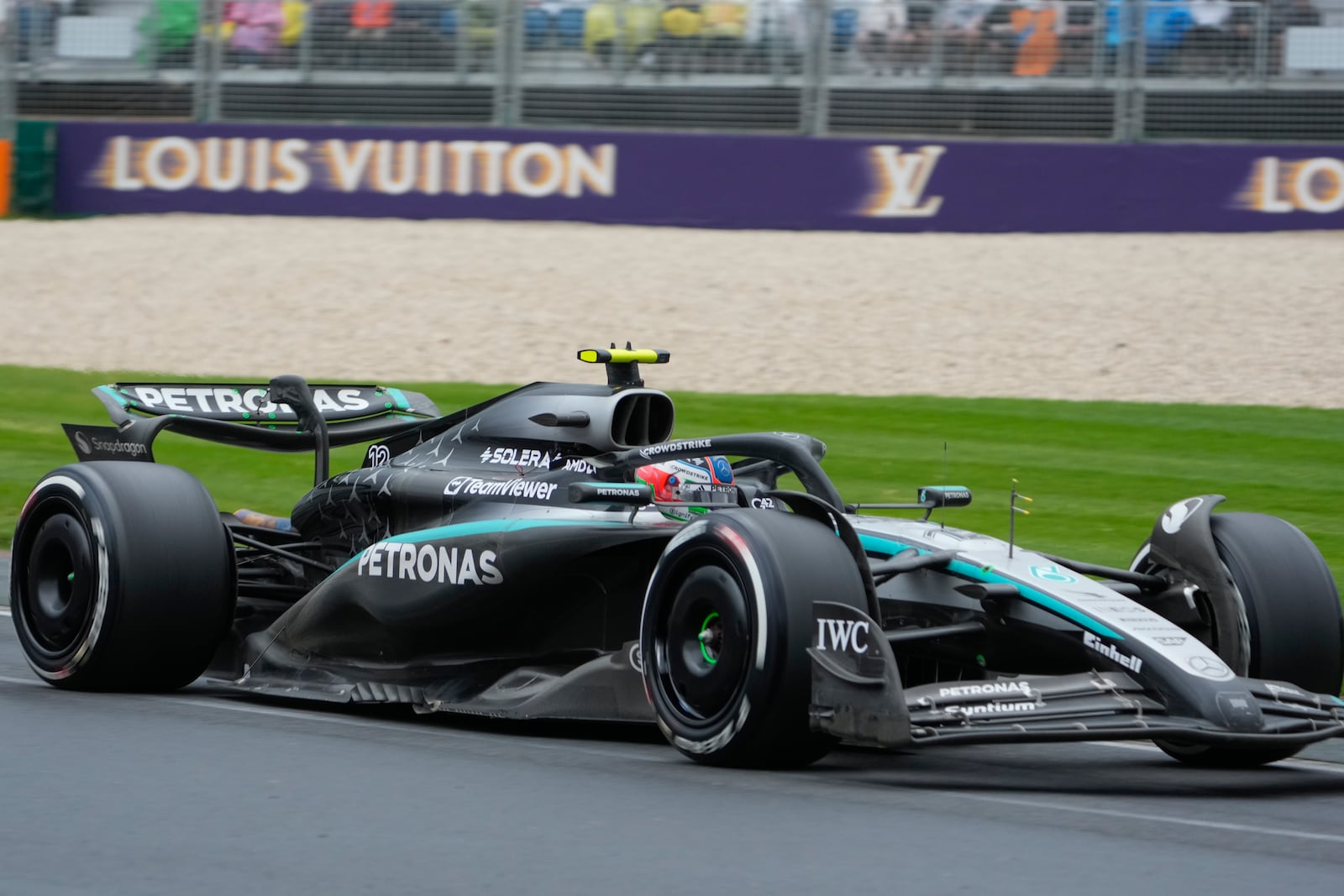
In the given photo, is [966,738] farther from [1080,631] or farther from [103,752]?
[103,752]

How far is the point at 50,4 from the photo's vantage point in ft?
88.4

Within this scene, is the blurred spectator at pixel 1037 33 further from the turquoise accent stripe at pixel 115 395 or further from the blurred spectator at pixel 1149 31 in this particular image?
the turquoise accent stripe at pixel 115 395

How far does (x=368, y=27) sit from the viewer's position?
83.9 ft

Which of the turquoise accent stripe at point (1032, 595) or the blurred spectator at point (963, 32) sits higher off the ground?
the blurred spectator at point (963, 32)

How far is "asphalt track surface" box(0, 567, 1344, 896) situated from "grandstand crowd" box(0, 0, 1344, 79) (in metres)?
16.6

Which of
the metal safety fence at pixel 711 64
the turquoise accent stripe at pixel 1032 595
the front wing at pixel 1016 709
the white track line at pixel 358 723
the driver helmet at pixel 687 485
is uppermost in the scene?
the metal safety fence at pixel 711 64

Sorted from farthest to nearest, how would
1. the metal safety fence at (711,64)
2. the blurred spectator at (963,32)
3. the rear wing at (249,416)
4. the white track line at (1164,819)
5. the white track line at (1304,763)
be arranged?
the blurred spectator at (963,32)
the metal safety fence at (711,64)
the rear wing at (249,416)
the white track line at (1304,763)
the white track line at (1164,819)

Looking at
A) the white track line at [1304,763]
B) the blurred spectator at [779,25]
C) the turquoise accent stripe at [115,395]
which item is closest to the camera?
the white track line at [1304,763]

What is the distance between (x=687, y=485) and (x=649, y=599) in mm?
808

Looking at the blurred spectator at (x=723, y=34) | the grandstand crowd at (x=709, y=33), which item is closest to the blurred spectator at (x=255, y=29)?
the grandstand crowd at (x=709, y=33)

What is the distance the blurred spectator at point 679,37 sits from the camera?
23.7m

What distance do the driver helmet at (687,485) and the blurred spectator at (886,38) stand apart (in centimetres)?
1646

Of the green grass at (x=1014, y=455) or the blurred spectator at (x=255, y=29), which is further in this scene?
the blurred spectator at (x=255, y=29)

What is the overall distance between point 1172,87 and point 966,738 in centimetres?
1775
